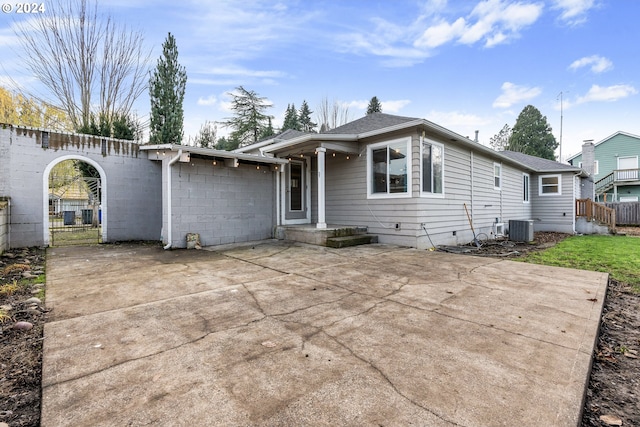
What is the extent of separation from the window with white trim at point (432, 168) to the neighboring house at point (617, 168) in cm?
1911

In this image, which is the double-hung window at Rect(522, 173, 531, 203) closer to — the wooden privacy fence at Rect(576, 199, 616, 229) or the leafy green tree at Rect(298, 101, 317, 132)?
the wooden privacy fence at Rect(576, 199, 616, 229)

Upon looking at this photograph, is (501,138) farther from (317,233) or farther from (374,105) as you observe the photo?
(317,233)

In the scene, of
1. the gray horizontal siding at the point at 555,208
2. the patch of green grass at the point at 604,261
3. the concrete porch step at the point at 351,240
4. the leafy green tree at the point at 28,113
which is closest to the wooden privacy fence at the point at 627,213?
the gray horizontal siding at the point at 555,208

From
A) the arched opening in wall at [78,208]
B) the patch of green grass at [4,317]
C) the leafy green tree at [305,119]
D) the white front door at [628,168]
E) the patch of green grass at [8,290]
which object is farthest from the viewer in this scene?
the leafy green tree at [305,119]

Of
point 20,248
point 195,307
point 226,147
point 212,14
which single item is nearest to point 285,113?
point 226,147

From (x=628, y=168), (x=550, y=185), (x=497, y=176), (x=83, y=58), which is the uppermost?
(x=83, y=58)

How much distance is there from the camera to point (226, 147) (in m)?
25.0

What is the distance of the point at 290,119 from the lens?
29500mm

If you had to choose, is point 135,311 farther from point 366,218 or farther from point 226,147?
point 226,147

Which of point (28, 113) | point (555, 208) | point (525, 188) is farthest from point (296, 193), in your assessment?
point (28, 113)

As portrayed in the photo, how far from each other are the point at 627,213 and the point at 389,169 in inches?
774

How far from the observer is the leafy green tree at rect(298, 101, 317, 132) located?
3066 cm

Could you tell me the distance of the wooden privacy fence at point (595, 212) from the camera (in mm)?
12977

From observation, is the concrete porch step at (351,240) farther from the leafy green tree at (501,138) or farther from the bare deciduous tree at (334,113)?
the leafy green tree at (501,138)
